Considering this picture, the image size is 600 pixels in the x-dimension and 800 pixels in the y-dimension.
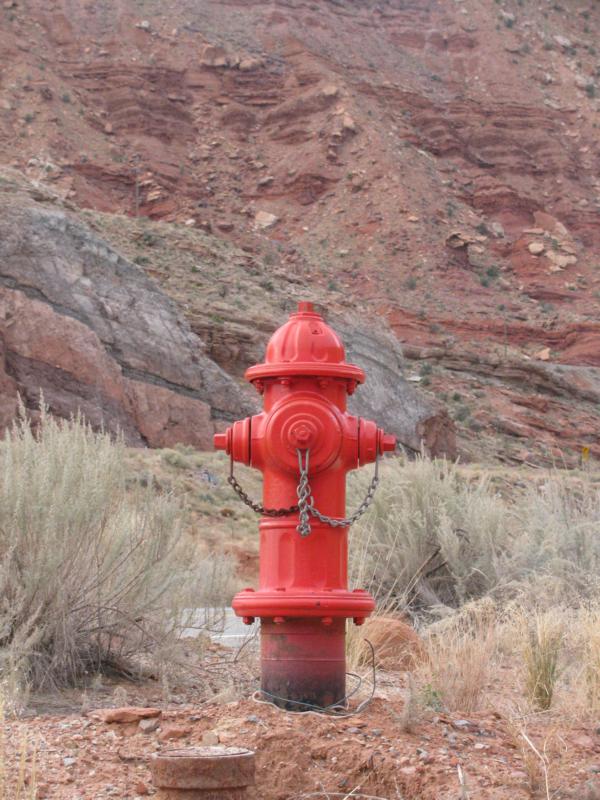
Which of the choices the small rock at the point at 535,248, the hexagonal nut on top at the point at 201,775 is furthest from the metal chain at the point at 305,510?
the small rock at the point at 535,248

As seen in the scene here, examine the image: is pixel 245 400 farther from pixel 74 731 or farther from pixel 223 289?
pixel 74 731

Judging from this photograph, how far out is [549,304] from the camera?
5888cm

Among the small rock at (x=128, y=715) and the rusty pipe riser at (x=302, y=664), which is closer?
the small rock at (x=128, y=715)

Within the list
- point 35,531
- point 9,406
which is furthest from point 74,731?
point 9,406

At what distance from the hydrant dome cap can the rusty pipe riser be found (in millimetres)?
983

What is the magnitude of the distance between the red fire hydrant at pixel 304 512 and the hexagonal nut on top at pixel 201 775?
45.4 inches

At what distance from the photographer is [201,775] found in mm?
3986

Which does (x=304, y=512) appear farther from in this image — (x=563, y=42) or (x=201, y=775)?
(x=563, y=42)

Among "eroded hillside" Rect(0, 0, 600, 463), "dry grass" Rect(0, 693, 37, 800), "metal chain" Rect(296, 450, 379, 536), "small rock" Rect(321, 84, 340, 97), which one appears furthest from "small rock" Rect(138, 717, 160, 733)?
"small rock" Rect(321, 84, 340, 97)

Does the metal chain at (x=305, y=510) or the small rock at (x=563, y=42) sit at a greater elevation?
the small rock at (x=563, y=42)

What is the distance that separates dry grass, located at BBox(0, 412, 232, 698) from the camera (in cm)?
633

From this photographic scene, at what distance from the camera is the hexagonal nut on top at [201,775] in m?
3.98

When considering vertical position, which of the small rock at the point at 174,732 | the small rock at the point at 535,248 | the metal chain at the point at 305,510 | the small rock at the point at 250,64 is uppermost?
the small rock at the point at 250,64

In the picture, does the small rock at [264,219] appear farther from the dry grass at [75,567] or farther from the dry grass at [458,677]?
the dry grass at [458,677]
